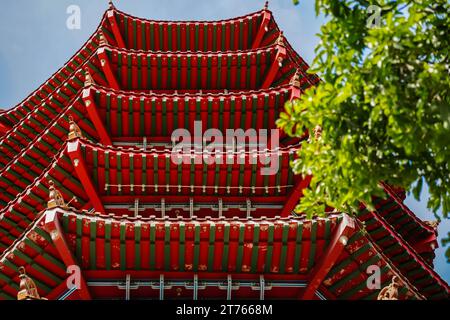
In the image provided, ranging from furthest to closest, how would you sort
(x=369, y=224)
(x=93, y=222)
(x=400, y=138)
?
(x=369, y=224), (x=93, y=222), (x=400, y=138)

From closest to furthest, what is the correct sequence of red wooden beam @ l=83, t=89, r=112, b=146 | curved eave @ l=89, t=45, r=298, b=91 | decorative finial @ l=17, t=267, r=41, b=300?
decorative finial @ l=17, t=267, r=41, b=300, red wooden beam @ l=83, t=89, r=112, b=146, curved eave @ l=89, t=45, r=298, b=91

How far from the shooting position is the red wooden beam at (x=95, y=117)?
18359 mm

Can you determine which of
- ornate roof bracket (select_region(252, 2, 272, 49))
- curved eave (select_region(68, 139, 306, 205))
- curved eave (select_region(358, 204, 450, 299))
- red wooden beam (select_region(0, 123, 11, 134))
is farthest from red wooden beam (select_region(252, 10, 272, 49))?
curved eave (select_region(358, 204, 450, 299))

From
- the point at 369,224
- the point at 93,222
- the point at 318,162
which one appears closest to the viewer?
the point at 318,162

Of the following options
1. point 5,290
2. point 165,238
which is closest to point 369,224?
point 165,238

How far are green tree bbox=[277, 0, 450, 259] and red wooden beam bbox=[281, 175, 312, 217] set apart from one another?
7376 millimetres

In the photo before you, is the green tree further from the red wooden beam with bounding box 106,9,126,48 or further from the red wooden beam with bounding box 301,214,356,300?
the red wooden beam with bounding box 106,9,126,48

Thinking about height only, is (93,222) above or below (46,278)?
above

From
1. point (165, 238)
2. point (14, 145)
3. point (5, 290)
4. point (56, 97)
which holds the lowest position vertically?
point (5, 290)

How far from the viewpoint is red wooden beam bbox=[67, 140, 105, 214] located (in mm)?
16297

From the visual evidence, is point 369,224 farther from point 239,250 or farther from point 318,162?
point 318,162

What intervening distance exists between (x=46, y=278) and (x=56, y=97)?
25.8 ft

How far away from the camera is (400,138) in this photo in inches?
332

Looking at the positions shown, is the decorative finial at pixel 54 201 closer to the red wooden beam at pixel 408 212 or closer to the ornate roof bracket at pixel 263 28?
the red wooden beam at pixel 408 212
